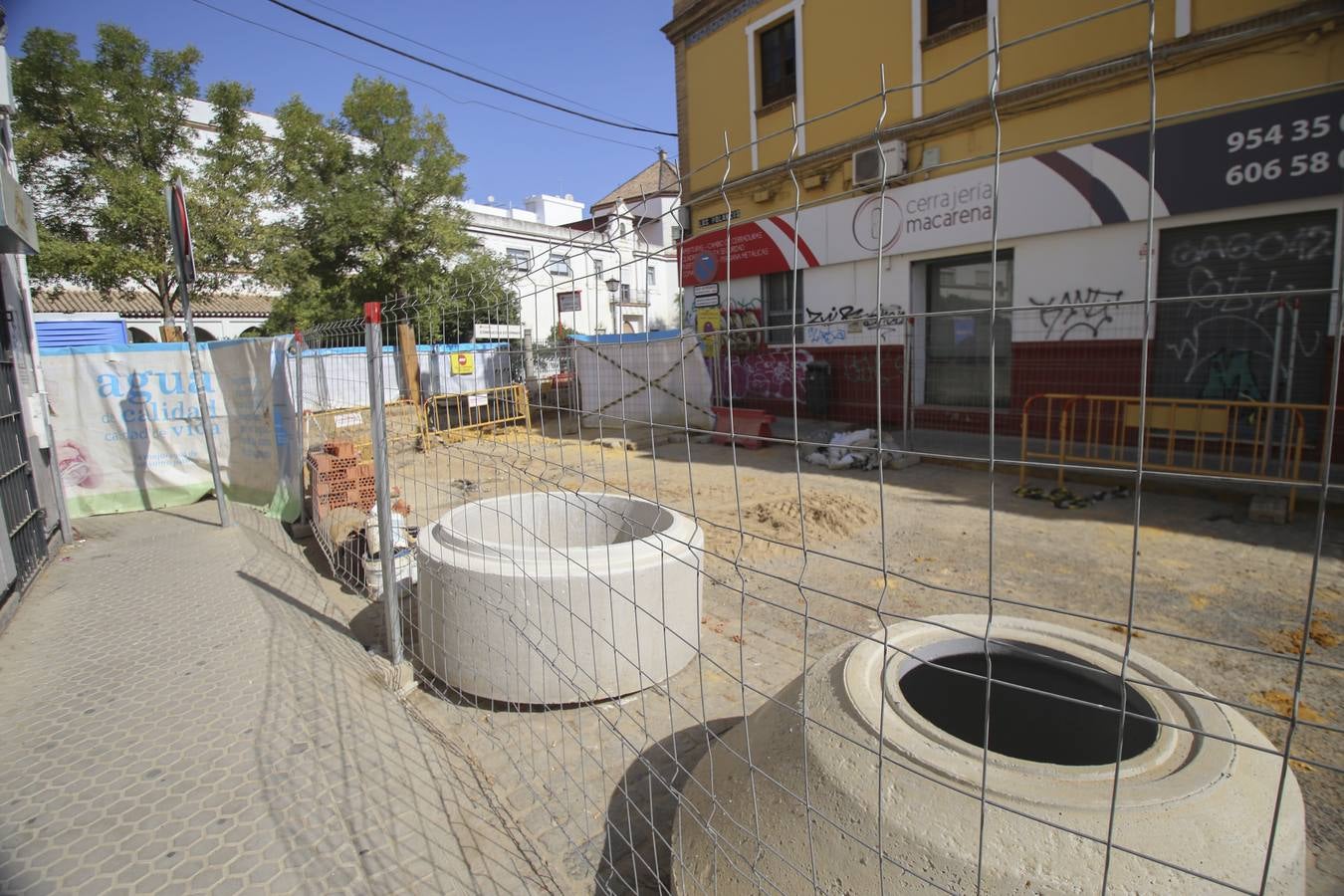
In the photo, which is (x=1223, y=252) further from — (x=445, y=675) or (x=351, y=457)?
(x=351, y=457)

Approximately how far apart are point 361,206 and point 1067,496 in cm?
1935

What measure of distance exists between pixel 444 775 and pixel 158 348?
22.4 feet

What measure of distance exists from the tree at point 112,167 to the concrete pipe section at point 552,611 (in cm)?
1799

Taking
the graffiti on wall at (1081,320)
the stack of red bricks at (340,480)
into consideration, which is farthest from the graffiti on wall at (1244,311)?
the stack of red bricks at (340,480)

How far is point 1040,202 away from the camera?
9.08m

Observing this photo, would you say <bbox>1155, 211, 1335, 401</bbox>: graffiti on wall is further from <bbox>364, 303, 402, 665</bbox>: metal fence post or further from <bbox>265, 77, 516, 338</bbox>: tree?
<bbox>265, 77, 516, 338</bbox>: tree

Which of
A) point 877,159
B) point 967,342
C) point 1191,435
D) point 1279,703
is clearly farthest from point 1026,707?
point 877,159

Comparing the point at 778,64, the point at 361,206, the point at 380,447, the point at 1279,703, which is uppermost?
the point at 778,64

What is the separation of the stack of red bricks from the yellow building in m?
3.75

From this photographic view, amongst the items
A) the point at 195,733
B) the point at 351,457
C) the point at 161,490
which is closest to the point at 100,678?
the point at 195,733

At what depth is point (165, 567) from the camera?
17.5 ft

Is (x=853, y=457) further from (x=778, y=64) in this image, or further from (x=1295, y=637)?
(x=778, y=64)

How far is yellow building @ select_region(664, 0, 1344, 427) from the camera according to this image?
699cm

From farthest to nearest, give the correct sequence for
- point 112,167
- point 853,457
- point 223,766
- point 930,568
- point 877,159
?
1. point 112,167
2. point 877,159
3. point 853,457
4. point 930,568
5. point 223,766
